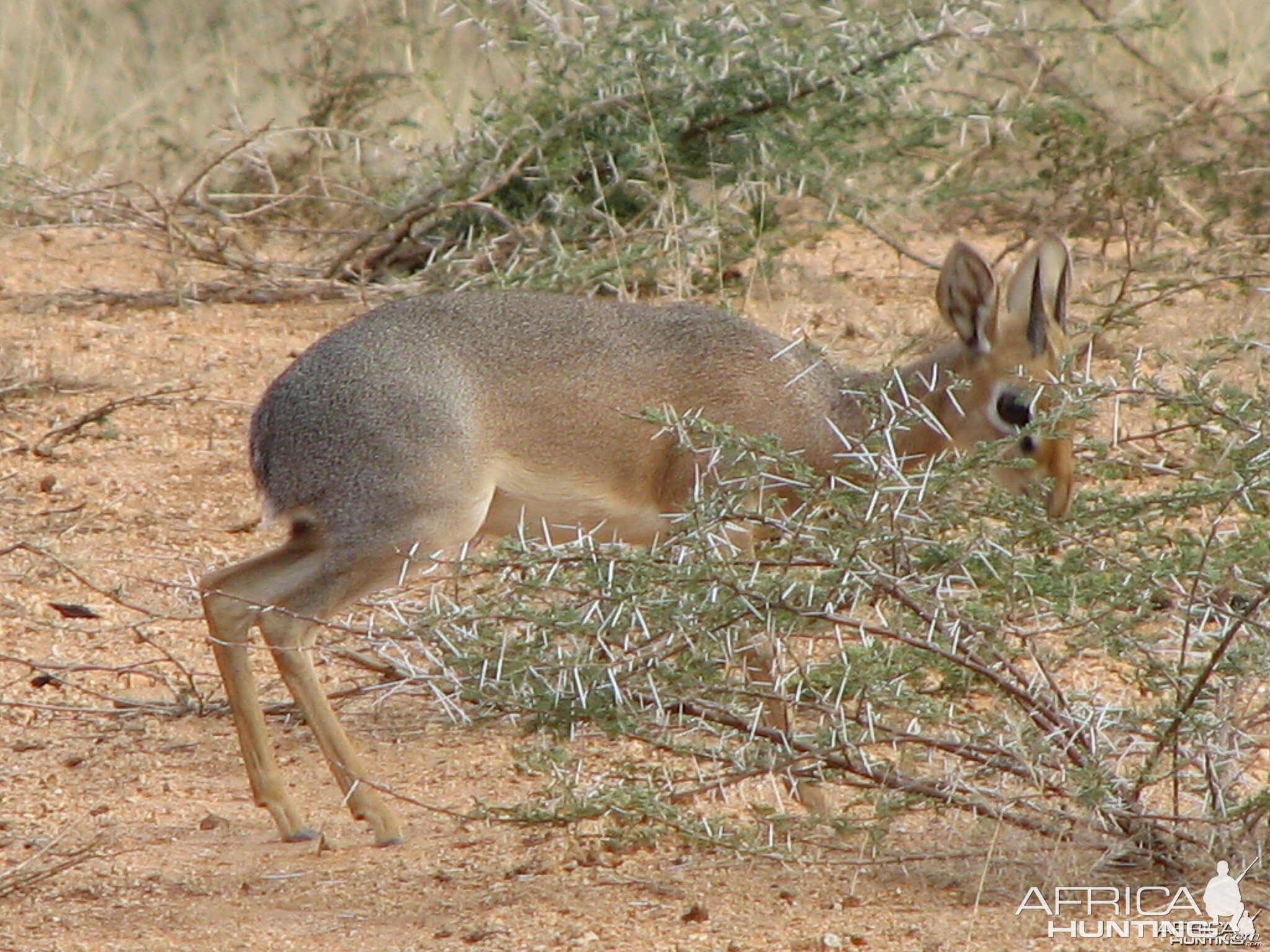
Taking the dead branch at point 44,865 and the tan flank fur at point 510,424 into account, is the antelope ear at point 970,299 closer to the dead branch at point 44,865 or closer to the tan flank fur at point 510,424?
the tan flank fur at point 510,424

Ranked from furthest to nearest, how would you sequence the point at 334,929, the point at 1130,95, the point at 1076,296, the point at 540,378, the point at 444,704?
the point at 1130,95, the point at 1076,296, the point at 540,378, the point at 334,929, the point at 444,704

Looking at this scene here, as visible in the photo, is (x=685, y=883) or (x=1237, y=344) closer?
(x=1237, y=344)

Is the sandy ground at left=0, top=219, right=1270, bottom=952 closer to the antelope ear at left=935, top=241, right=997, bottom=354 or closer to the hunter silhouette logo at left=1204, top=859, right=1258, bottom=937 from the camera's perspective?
the hunter silhouette logo at left=1204, top=859, right=1258, bottom=937

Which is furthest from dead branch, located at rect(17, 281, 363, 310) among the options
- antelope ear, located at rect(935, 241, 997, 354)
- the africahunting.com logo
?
the africahunting.com logo

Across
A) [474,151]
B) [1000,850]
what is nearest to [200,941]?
[1000,850]

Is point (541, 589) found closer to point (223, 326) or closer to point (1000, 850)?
point (1000, 850)

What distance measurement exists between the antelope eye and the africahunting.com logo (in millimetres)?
1543

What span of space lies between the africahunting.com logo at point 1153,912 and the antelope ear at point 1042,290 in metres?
1.69

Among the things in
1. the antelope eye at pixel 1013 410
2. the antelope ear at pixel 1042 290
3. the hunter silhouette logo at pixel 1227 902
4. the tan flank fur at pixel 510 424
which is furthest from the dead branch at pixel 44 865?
the antelope ear at pixel 1042 290

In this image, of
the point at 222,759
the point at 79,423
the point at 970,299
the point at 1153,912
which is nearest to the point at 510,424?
the point at 222,759

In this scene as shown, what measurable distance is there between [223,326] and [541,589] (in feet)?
14.0

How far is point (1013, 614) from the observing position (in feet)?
11.6

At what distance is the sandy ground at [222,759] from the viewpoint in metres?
3.53

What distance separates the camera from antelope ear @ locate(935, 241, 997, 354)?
15.9 ft
